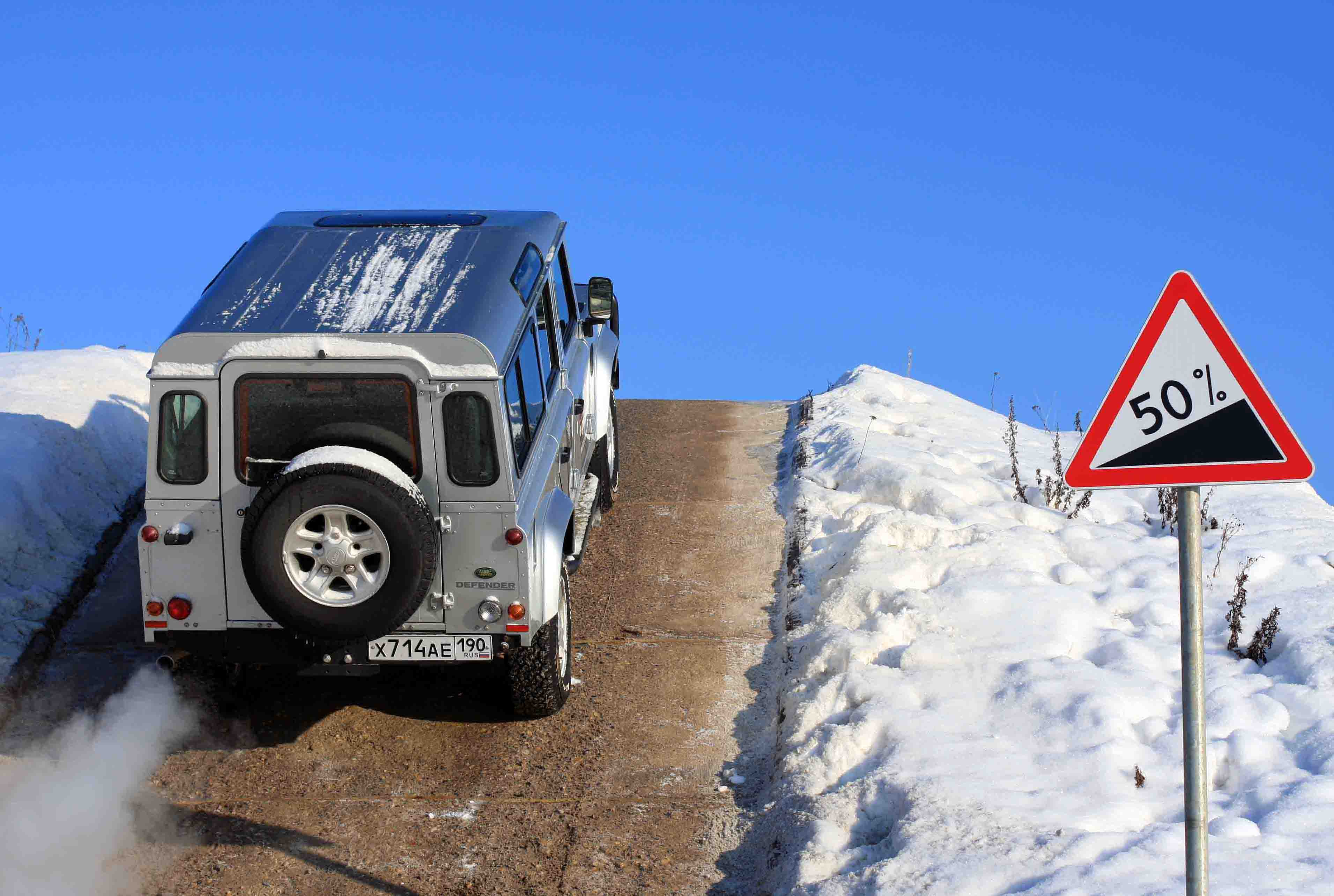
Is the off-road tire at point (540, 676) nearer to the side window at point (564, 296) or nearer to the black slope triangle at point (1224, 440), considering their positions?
the side window at point (564, 296)

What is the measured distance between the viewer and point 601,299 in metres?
10.1

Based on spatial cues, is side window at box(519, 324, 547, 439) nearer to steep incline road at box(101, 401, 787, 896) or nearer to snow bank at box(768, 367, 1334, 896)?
steep incline road at box(101, 401, 787, 896)

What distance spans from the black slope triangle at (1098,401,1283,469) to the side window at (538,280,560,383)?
4.71 meters

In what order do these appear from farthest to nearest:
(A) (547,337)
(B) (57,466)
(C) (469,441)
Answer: (B) (57,466)
(A) (547,337)
(C) (469,441)

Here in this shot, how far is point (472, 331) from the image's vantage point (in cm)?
673

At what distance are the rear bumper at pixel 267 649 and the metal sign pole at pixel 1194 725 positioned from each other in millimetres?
3832

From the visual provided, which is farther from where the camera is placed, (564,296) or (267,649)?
(564,296)

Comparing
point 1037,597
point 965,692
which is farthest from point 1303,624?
point 965,692

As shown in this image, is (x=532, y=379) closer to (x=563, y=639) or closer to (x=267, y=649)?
(x=563, y=639)

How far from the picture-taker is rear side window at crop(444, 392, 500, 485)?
21.9ft

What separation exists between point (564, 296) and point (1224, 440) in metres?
6.18

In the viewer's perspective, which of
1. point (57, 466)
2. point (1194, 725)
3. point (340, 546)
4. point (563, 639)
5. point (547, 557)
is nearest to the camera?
point (1194, 725)

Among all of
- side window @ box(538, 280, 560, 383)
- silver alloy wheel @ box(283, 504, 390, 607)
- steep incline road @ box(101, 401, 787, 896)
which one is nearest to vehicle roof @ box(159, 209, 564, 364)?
side window @ box(538, 280, 560, 383)

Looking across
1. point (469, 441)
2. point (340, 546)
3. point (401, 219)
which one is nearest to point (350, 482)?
point (340, 546)
